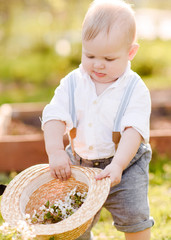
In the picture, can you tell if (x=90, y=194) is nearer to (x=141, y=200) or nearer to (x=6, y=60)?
(x=141, y=200)

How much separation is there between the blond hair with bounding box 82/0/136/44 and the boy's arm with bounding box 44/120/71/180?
0.51 meters

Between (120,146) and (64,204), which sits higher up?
(120,146)

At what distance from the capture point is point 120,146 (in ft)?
6.90

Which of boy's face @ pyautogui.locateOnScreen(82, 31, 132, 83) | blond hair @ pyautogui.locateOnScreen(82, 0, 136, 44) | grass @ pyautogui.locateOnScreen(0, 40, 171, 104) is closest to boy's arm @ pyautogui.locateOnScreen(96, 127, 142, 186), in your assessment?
boy's face @ pyautogui.locateOnScreen(82, 31, 132, 83)

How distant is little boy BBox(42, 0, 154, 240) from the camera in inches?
82.4

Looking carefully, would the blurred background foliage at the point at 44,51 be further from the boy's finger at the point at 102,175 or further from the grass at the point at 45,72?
the boy's finger at the point at 102,175

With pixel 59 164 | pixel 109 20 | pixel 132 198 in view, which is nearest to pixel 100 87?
pixel 109 20

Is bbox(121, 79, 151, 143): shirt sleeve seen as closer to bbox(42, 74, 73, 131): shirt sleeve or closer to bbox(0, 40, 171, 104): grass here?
bbox(42, 74, 73, 131): shirt sleeve

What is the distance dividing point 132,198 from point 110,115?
1.56 ft

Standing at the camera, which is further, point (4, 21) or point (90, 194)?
point (4, 21)

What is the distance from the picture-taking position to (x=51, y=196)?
7.50 ft

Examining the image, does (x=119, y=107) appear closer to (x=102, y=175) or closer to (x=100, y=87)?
(x=100, y=87)

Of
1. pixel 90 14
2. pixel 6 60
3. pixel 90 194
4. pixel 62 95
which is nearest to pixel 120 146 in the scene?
pixel 90 194

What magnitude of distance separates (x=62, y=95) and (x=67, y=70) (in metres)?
5.98
